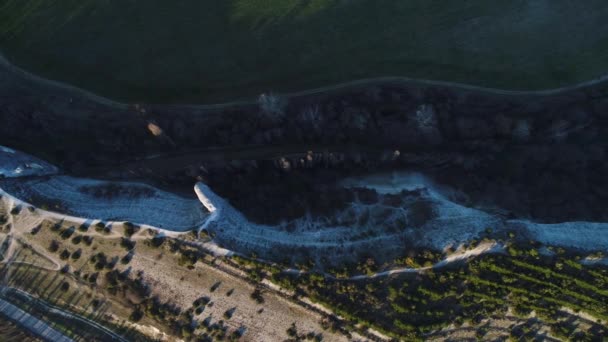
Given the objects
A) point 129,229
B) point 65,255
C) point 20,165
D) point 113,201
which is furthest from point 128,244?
point 20,165

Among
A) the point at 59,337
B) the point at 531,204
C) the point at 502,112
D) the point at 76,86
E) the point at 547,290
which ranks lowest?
the point at 547,290

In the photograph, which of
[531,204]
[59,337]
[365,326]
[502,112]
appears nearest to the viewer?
[365,326]

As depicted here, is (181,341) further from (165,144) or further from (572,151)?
(572,151)

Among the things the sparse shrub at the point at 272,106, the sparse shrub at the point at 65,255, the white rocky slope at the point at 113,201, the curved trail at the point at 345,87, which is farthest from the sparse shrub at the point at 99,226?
the sparse shrub at the point at 272,106

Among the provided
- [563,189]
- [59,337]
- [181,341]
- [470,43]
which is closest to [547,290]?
[563,189]

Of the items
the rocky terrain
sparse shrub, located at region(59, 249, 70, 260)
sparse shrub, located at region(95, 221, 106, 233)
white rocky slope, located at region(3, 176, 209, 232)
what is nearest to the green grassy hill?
the rocky terrain

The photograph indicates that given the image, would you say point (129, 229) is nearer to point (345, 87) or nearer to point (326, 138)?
point (326, 138)

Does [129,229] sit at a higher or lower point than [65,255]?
higher

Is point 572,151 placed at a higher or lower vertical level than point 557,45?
lower

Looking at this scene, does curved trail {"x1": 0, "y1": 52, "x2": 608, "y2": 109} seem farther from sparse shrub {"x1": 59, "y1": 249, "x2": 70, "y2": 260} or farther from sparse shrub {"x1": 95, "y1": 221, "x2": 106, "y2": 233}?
sparse shrub {"x1": 59, "y1": 249, "x2": 70, "y2": 260}
